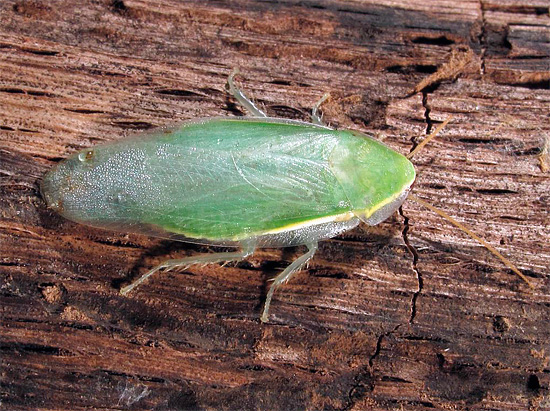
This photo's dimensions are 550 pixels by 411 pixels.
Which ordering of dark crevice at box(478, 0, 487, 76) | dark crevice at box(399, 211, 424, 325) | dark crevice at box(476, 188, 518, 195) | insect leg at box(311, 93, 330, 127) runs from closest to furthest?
dark crevice at box(399, 211, 424, 325) < dark crevice at box(476, 188, 518, 195) < insect leg at box(311, 93, 330, 127) < dark crevice at box(478, 0, 487, 76)

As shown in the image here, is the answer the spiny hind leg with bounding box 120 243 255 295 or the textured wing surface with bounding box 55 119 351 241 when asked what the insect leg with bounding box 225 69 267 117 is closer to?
the textured wing surface with bounding box 55 119 351 241

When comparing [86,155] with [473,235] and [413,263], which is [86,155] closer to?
[413,263]

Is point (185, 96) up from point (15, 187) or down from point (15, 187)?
up

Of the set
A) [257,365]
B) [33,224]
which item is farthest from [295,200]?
[33,224]

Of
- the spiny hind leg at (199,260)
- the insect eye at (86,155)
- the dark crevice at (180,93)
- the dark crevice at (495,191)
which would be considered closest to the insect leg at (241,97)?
the dark crevice at (180,93)

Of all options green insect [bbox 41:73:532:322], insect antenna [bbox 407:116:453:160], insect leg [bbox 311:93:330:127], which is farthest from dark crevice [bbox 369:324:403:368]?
insect leg [bbox 311:93:330:127]

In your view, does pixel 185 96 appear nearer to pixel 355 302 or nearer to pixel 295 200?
pixel 295 200
